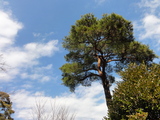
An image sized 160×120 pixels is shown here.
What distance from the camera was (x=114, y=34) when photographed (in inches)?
452

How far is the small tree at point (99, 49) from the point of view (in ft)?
36.8

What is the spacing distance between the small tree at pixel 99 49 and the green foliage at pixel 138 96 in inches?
201

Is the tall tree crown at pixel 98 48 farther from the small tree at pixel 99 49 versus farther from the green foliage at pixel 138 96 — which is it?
the green foliage at pixel 138 96

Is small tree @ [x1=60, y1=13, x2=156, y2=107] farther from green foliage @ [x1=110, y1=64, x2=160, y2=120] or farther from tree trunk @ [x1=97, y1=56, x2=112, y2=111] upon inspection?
green foliage @ [x1=110, y1=64, x2=160, y2=120]

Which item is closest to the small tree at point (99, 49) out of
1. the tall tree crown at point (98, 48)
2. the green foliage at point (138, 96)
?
the tall tree crown at point (98, 48)

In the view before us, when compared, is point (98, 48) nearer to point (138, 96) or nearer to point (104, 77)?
point (104, 77)

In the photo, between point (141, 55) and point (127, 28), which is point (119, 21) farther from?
point (141, 55)

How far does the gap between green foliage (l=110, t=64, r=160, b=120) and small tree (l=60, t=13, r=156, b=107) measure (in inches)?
201

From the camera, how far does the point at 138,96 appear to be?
17.2 feet

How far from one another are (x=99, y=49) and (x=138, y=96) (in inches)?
288

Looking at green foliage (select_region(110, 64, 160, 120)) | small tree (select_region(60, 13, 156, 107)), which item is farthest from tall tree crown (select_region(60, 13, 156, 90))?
green foliage (select_region(110, 64, 160, 120))

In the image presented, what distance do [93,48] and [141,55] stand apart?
388 cm

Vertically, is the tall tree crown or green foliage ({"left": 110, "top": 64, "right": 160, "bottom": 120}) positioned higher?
the tall tree crown

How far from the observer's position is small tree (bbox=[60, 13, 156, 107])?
36.8 ft
